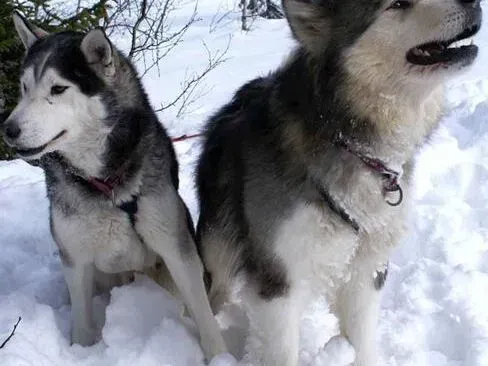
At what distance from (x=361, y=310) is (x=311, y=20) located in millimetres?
1363

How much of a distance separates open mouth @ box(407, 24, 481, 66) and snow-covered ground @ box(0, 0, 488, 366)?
550mm

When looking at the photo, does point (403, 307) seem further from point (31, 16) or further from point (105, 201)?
point (31, 16)

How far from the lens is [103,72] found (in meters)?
2.85

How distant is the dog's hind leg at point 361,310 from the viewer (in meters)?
2.83

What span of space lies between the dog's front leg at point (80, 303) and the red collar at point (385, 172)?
1.36 m

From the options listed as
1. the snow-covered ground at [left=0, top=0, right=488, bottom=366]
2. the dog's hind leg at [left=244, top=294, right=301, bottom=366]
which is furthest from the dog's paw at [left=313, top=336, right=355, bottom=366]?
the dog's hind leg at [left=244, top=294, right=301, bottom=366]

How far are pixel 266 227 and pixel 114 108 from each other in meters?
0.91

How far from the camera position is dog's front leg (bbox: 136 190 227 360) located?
283 centimetres

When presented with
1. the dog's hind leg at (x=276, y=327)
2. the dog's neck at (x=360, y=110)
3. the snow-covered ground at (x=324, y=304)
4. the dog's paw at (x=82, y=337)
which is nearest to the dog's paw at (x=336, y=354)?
the snow-covered ground at (x=324, y=304)

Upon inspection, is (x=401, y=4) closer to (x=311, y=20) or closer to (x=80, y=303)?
(x=311, y=20)

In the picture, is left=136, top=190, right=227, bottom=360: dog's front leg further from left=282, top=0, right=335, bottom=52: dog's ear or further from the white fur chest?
left=282, top=0, right=335, bottom=52: dog's ear

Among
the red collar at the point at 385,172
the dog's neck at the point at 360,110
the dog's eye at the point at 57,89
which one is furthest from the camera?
the dog's eye at the point at 57,89

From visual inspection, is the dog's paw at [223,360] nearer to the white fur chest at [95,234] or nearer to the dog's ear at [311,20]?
the white fur chest at [95,234]

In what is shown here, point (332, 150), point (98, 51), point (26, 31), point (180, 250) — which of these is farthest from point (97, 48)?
point (332, 150)
